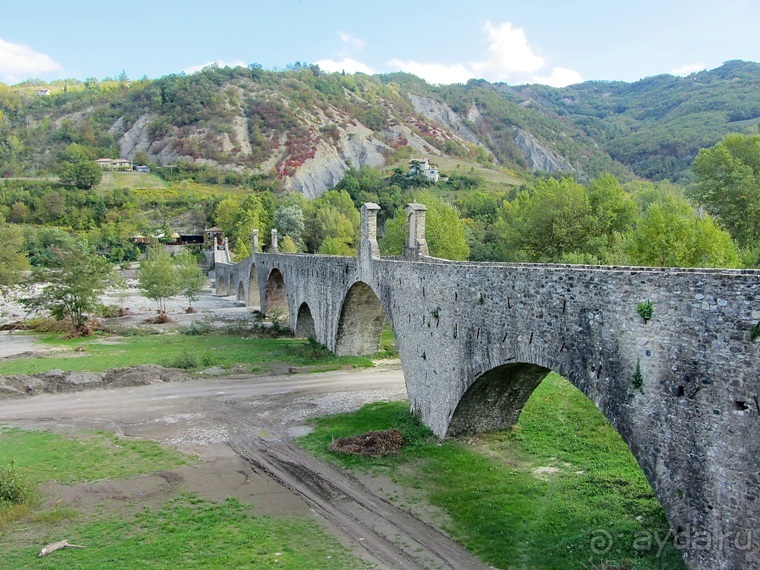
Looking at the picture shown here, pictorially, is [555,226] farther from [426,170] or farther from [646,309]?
[426,170]

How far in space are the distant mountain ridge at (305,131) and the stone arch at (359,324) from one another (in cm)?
10292

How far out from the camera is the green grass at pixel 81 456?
17.7 metres

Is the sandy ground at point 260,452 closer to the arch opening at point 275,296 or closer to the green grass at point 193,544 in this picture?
the green grass at point 193,544

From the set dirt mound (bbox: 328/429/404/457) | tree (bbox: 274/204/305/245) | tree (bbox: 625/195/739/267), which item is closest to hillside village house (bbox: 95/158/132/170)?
tree (bbox: 274/204/305/245)

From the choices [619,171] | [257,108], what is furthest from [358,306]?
[257,108]

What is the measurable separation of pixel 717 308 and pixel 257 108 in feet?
546

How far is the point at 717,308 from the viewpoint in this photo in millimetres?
9125

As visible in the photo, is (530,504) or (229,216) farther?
(229,216)

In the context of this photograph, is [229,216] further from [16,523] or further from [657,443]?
[657,443]

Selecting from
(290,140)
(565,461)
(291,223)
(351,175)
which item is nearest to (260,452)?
(565,461)

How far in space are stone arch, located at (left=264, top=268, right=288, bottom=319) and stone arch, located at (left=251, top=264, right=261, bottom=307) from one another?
13.3ft

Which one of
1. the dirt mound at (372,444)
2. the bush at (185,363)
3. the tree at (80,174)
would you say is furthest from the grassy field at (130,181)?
the dirt mound at (372,444)

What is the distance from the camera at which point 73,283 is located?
1721 inches

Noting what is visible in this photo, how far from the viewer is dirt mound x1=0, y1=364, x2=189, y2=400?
27625 millimetres
